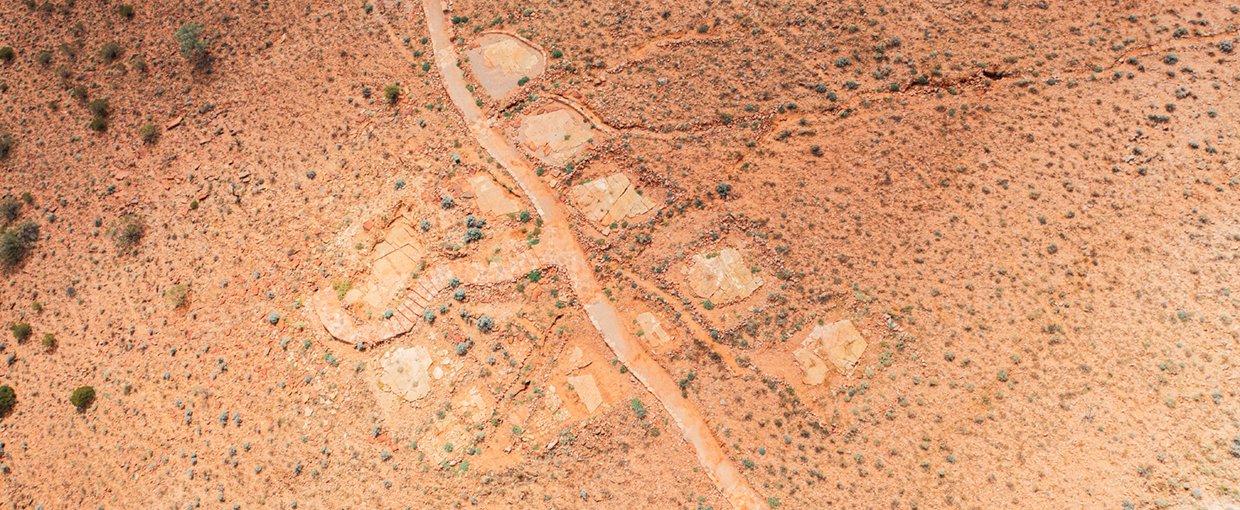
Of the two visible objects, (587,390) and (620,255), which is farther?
(620,255)

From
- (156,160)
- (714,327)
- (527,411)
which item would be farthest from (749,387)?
(156,160)

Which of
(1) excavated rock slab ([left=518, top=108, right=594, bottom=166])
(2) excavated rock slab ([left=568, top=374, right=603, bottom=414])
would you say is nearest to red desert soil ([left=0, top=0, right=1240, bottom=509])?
(1) excavated rock slab ([left=518, top=108, right=594, bottom=166])

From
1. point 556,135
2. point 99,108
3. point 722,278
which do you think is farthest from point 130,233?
point 722,278

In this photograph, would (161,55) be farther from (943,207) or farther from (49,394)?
(943,207)

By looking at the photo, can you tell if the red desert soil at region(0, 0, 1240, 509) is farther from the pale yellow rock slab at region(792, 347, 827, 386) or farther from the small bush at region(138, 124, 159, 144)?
the small bush at region(138, 124, 159, 144)

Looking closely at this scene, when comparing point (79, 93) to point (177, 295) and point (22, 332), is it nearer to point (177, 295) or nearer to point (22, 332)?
point (22, 332)

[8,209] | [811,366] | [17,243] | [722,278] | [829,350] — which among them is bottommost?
[17,243]

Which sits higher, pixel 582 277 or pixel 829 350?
pixel 582 277
